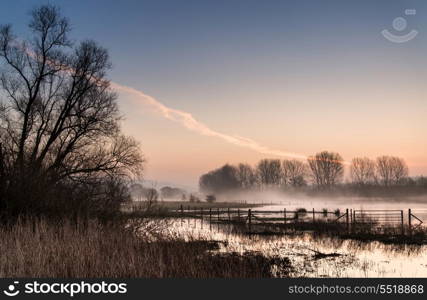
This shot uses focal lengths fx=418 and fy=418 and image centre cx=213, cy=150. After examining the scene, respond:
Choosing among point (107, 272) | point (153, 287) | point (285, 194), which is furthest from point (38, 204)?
point (285, 194)

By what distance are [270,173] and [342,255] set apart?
132 meters

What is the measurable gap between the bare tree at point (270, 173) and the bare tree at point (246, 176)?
15.1 feet

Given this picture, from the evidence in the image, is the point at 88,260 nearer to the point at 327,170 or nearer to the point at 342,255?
the point at 342,255

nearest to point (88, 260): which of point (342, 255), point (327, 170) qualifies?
point (342, 255)

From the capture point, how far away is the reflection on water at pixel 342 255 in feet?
49.2

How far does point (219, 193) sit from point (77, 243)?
139989mm

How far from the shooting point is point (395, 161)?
134 m

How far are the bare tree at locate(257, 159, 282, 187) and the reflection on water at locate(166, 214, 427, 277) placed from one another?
407 ft

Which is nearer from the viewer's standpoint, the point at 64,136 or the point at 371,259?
the point at 371,259

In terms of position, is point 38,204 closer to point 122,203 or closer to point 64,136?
point 122,203

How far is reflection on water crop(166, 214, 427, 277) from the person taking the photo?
49.2 feet

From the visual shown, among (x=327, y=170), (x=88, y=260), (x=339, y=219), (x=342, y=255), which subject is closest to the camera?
(x=88, y=260)

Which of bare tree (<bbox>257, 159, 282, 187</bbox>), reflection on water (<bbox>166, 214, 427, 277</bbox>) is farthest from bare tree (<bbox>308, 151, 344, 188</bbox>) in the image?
reflection on water (<bbox>166, 214, 427, 277</bbox>)

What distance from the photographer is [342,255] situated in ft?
62.8
